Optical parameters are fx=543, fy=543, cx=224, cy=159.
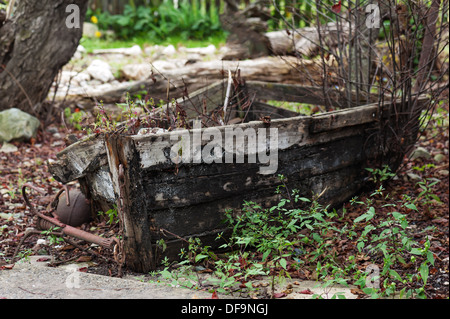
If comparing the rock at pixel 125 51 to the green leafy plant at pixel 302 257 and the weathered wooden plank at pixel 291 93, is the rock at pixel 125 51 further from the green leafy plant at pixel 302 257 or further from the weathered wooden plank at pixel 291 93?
the green leafy plant at pixel 302 257

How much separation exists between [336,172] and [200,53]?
6507 mm

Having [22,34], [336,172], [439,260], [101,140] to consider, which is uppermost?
[22,34]

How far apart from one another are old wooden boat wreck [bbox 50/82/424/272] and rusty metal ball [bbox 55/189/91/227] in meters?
0.11

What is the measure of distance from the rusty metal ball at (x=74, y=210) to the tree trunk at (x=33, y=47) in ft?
9.17

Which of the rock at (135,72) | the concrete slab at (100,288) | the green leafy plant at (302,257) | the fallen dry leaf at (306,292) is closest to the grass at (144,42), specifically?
the rock at (135,72)

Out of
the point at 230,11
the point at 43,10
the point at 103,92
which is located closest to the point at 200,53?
the point at 230,11

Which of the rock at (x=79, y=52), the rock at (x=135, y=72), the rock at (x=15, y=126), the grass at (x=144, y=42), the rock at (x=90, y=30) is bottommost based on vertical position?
the rock at (x=15, y=126)

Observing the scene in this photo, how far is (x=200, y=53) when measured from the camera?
34.3 feet

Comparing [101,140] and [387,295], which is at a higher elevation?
[101,140]

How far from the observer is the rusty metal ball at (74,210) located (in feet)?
14.2

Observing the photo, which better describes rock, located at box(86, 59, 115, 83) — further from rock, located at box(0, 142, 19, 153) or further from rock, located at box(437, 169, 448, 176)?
rock, located at box(437, 169, 448, 176)
